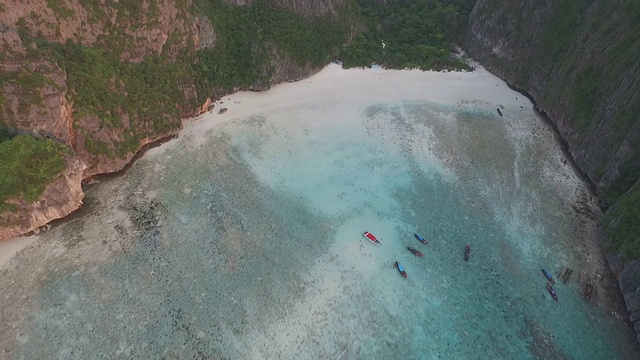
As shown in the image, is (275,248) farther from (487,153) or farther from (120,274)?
(487,153)

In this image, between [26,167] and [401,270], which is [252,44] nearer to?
[26,167]

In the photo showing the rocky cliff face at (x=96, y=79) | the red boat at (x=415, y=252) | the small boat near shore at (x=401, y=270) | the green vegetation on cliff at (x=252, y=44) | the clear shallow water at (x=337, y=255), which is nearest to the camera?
the clear shallow water at (x=337, y=255)

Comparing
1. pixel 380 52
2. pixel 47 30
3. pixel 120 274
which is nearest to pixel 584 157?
pixel 380 52

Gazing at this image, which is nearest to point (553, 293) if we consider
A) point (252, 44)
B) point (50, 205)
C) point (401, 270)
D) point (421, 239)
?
point (421, 239)

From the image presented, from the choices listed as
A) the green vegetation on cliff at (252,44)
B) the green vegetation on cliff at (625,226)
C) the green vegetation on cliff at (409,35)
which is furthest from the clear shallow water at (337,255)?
the green vegetation on cliff at (409,35)

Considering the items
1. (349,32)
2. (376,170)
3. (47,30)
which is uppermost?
(47,30)

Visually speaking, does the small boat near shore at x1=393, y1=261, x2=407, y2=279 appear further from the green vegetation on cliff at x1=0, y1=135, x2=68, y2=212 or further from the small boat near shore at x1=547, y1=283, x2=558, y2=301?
the green vegetation on cliff at x1=0, y1=135, x2=68, y2=212

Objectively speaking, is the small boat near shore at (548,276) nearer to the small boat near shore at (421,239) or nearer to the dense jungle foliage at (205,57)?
the small boat near shore at (421,239)
